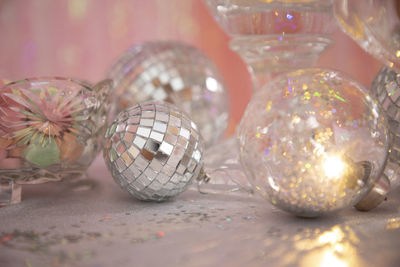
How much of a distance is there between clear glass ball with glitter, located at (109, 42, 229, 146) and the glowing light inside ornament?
0.76 feet

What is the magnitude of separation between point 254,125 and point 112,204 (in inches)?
5.3

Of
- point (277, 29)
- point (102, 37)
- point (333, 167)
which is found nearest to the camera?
point (333, 167)

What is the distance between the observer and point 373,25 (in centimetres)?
33

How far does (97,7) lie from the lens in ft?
2.70

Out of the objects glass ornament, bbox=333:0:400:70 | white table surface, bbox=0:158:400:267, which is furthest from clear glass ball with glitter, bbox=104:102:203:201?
glass ornament, bbox=333:0:400:70

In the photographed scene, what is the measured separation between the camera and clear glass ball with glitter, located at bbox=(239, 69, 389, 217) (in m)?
0.29

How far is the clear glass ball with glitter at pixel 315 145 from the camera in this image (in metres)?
0.29

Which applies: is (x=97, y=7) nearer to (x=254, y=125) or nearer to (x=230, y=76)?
(x=230, y=76)

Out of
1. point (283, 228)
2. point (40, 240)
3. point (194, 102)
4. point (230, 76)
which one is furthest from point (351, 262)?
point (230, 76)

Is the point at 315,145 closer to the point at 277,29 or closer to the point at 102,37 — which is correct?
the point at 277,29

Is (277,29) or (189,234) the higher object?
(277,29)

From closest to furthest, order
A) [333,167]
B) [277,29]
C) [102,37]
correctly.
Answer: [333,167] < [277,29] < [102,37]

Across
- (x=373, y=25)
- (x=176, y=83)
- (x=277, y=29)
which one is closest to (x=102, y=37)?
(x=176, y=83)

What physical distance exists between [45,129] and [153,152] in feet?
0.28
